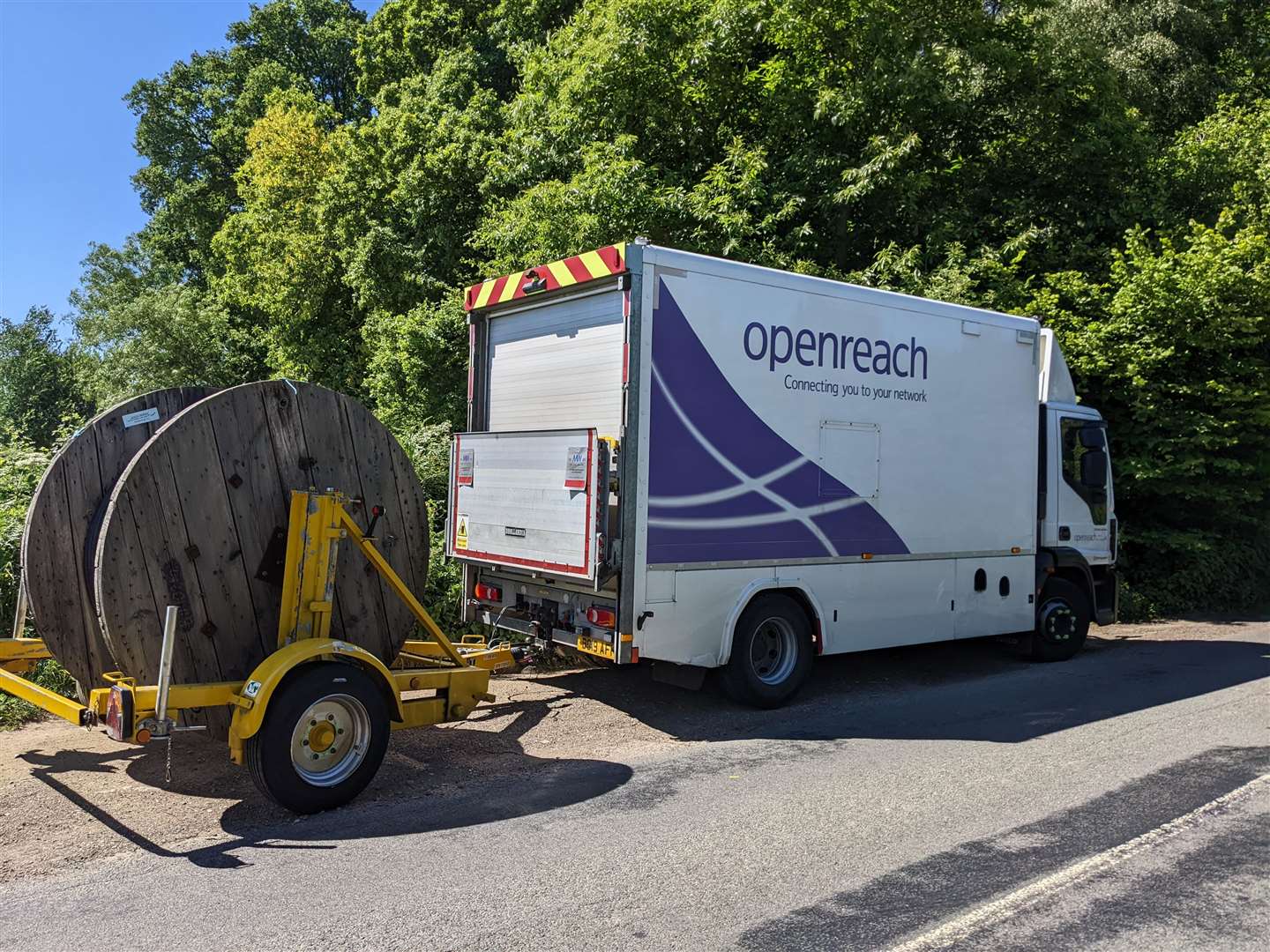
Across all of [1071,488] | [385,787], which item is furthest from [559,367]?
[1071,488]

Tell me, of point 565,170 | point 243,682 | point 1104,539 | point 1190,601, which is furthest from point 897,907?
point 565,170

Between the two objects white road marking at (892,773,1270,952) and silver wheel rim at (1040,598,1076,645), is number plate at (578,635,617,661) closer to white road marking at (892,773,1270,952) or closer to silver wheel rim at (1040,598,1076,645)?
white road marking at (892,773,1270,952)

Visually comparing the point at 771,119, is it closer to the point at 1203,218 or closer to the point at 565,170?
the point at 565,170

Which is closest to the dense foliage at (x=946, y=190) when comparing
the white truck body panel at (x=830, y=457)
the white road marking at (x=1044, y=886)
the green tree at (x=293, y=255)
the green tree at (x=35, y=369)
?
the white truck body panel at (x=830, y=457)

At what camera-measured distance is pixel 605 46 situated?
50.0 feet

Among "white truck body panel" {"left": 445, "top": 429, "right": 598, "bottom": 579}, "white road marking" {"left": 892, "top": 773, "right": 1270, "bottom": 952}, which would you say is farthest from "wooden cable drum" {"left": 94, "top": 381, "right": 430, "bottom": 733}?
"white road marking" {"left": 892, "top": 773, "right": 1270, "bottom": 952}

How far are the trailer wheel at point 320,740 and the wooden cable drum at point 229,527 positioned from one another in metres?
0.52

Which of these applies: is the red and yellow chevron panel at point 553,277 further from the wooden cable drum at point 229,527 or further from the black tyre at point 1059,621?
the black tyre at point 1059,621

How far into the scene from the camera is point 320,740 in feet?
17.0

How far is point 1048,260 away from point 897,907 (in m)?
13.3

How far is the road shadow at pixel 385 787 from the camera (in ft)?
15.9

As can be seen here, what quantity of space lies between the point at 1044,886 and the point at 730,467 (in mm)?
3607

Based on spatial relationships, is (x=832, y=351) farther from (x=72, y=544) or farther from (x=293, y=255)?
(x=293, y=255)

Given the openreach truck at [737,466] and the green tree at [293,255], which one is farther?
the green tree at [293,255]
